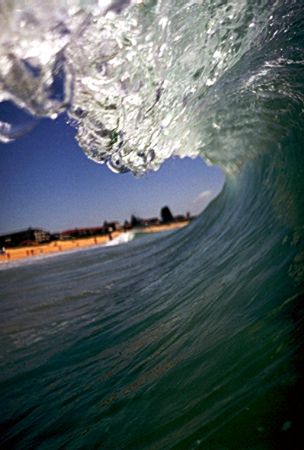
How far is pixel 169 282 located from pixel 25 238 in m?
42.2

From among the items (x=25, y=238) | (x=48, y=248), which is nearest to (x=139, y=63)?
(x=48, y=248)

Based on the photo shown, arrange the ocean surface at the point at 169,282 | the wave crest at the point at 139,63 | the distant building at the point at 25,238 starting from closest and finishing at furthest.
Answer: the ocean surface at the point at 169,282 → the wave crest at the point at 139,63 → the distant building at the point at 25,238

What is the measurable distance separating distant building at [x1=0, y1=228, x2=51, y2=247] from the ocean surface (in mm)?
38556

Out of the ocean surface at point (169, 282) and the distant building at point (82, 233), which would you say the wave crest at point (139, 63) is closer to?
the ocean surface at point (169, 282)

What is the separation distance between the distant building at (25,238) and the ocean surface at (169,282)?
38.6 meters

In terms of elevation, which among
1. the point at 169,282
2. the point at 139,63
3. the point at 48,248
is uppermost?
the point at 139,63

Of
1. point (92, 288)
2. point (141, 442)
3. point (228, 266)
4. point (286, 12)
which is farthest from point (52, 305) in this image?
point (286, 12)

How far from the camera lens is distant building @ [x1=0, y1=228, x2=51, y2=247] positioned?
40562 mm

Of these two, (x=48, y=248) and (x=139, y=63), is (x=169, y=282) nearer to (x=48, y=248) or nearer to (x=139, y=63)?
(x=139, y=63)

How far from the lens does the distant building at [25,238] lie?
40.6 metres

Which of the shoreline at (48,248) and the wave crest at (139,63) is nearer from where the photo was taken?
the wave crest at (139,63)

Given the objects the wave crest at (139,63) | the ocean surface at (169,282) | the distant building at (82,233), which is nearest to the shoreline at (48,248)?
the distant building at (82,233)

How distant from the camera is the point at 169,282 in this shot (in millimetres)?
4371

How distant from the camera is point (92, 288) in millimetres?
5641
